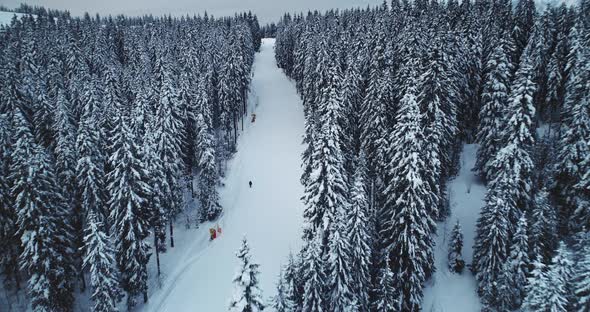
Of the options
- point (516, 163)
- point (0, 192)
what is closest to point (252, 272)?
point (516, 163)

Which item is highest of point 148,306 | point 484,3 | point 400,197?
point 484,3

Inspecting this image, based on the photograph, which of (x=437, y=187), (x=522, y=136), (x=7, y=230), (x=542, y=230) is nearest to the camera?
(x=542, y=230)

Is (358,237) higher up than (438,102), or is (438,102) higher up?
(438,102)

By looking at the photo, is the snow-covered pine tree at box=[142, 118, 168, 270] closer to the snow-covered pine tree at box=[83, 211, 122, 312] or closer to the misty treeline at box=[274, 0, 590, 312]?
the snow-covered pine tree at box=[83, 211, 122, 312]

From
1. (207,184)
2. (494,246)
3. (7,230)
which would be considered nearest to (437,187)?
(494,246)

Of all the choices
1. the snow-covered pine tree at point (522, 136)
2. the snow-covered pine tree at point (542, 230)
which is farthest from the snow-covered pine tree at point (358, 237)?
the snow-covered pine tree at point (522, 136)

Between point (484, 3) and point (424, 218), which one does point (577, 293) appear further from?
point (484, 3)

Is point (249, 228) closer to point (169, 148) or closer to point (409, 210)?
point (169, 148)

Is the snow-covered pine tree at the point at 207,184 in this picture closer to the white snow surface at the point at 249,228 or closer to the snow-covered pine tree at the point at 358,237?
the white snow surface at the point at 249,228

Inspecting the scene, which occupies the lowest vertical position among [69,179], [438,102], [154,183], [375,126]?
[154,183]
